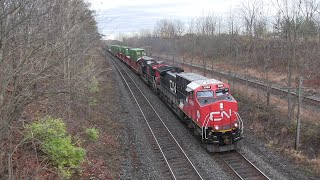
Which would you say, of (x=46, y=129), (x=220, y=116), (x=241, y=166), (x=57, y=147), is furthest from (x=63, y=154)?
(x=220, y=116)

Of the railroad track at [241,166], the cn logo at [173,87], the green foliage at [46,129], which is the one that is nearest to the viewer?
the green foliage at [46,129]

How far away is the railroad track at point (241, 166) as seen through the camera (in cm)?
1283

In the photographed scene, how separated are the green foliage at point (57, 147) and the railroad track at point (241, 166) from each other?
22.9ft

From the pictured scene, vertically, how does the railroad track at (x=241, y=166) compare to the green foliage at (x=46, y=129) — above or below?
below

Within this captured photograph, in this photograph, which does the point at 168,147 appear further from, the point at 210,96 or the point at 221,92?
the point at 221,92

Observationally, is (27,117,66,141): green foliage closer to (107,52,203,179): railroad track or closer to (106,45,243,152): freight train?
(107,52,203,179): railroad track

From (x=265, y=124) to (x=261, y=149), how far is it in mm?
3752

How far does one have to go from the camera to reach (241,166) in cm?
1395

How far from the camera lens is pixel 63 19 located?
15.1 m

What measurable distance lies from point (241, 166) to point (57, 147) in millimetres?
8265

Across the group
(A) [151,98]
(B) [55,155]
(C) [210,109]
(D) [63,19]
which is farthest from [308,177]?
(A) [151,98]

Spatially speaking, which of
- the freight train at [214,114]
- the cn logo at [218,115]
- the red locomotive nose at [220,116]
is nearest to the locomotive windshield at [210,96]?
the freight train at [214,114]

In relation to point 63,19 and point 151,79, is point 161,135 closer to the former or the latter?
point 63,19

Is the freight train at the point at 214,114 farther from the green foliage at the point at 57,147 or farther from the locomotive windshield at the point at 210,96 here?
the green foliage at the point at 57,147
